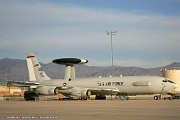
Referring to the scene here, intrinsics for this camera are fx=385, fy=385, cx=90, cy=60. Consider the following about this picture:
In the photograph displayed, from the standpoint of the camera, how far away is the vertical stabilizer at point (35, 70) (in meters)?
92.2

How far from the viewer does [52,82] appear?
285ft

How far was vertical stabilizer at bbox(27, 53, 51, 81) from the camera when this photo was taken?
92188 mm

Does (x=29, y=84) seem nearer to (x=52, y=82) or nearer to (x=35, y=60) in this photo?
(x=52, y=82)

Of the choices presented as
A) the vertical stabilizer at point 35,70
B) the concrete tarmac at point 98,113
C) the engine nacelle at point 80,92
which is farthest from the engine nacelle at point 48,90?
the concrete tarmac at point 98,113

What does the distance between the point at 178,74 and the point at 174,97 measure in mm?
18549

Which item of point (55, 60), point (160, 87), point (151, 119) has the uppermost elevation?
point (55, 60)

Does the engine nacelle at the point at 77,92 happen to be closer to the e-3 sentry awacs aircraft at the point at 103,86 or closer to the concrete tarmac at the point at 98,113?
the e-3 sentry awacs aircraft at the point at 103,86

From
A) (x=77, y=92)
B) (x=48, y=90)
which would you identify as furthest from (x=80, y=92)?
(x=48, y=90)

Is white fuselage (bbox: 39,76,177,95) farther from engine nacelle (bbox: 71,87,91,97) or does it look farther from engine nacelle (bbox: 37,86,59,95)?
engine nacelle (bbox: 37,86,59,95)

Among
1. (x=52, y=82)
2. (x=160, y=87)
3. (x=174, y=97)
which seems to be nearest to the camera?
(x=160, y=87)

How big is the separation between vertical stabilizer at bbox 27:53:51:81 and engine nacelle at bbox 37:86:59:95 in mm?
11308

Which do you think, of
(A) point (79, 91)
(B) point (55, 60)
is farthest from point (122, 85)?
(B) point (55, 60)

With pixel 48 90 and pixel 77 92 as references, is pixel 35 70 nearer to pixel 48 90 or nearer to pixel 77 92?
pixel 48 90

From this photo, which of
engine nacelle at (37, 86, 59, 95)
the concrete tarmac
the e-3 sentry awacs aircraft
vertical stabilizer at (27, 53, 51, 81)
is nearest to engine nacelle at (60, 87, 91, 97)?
the e-3 sentry awacs aircraft
